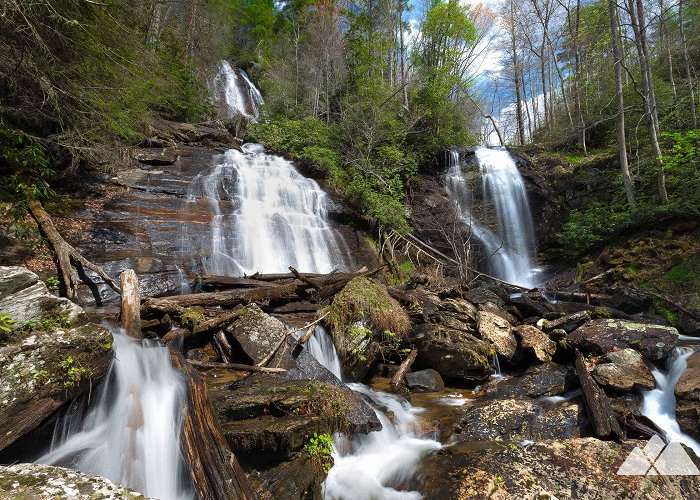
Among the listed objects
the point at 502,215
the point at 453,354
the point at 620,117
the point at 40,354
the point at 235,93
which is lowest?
the point at 453,354

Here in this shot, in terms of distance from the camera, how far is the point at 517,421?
4.48 metres

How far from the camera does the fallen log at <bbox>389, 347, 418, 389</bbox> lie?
18.8 ft

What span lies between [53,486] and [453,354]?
5.56 metres

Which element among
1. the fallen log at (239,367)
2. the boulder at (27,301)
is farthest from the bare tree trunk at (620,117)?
the boulder at (27,301)

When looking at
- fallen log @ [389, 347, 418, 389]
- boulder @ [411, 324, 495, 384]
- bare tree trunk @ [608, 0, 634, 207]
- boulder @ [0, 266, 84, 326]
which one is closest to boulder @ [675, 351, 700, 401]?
boulder @ [411, 324, 495, 384]

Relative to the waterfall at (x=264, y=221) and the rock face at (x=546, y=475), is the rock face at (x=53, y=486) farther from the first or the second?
the waterfall at (x=264, y=221)

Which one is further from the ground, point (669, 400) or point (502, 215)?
point (502, 215)

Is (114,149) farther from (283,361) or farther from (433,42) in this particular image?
(433,42)

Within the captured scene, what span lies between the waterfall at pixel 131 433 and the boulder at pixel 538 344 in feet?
19.6

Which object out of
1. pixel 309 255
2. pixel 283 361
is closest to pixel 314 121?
pixel 309 255

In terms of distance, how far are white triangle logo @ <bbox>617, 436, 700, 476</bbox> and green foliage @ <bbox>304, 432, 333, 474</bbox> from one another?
9.35ft

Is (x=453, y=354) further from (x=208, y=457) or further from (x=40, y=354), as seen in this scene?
(x=40, y=354)


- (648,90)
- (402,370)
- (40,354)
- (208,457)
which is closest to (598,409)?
(402,370)

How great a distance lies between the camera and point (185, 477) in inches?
122
